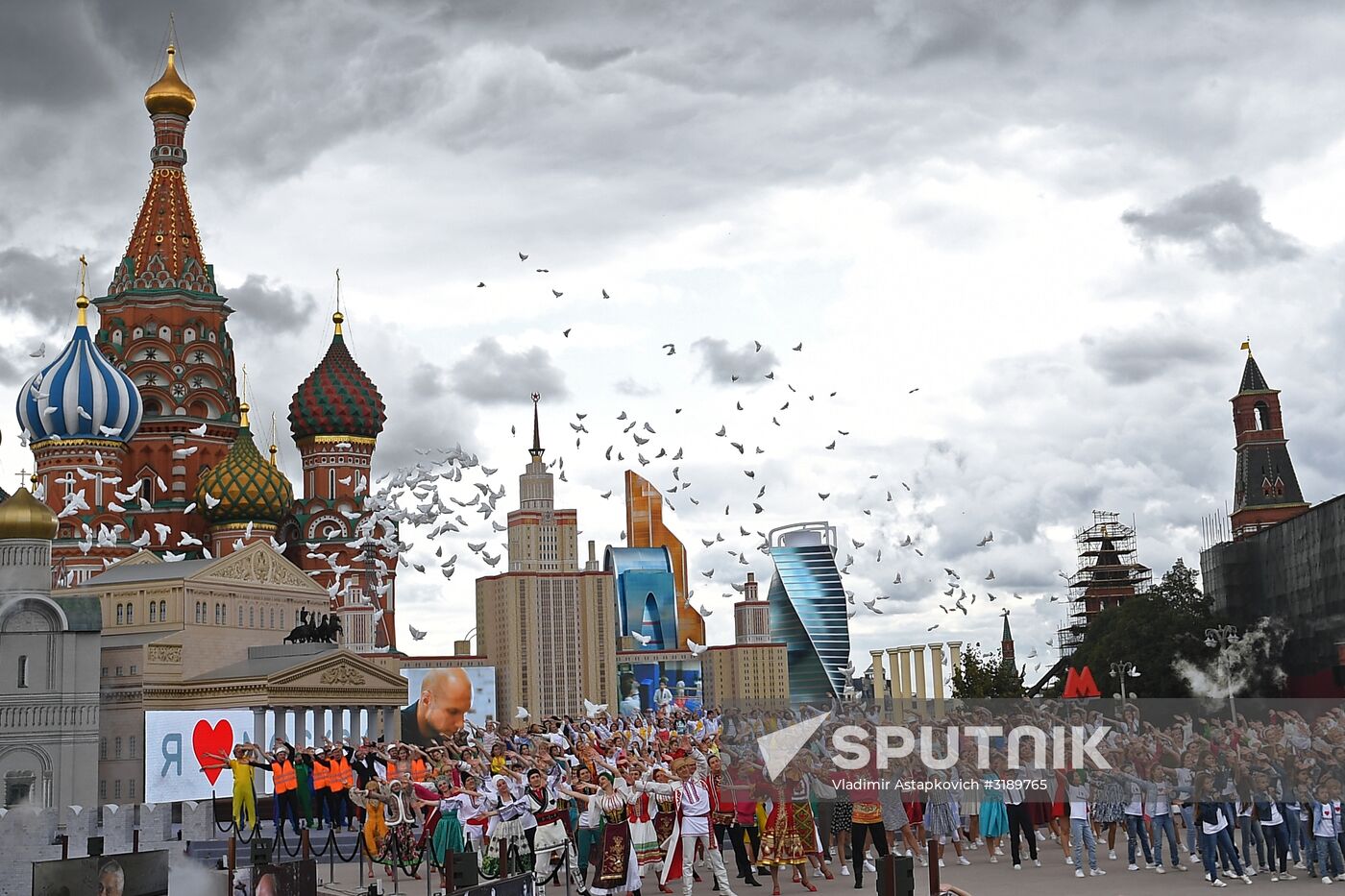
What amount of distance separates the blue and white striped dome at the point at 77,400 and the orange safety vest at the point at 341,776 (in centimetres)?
4197

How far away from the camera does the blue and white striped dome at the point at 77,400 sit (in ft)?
207

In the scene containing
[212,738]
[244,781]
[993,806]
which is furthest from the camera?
[212,738]

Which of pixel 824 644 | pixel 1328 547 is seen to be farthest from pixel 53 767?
pixel 824 644

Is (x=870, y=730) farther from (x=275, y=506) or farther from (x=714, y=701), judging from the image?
(x=714, y=701)

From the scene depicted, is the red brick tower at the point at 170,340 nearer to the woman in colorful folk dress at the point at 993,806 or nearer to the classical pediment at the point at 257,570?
the classical pediment at the point at 257,570

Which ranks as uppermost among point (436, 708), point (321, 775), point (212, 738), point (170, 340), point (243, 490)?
point (170, 340)

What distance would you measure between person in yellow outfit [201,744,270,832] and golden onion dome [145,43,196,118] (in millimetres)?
56309

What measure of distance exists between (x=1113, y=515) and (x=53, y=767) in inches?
3350

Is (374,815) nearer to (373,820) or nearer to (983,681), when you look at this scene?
(373,820)

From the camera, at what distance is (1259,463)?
10825 cm

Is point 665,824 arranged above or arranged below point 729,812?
above

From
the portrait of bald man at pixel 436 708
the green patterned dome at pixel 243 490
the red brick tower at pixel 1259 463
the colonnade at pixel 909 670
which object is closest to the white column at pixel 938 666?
the colonnade at pixel 909 670

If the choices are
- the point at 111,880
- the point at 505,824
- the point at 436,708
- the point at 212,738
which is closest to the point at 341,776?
the point at 505,824

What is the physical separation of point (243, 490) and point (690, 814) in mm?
53480
